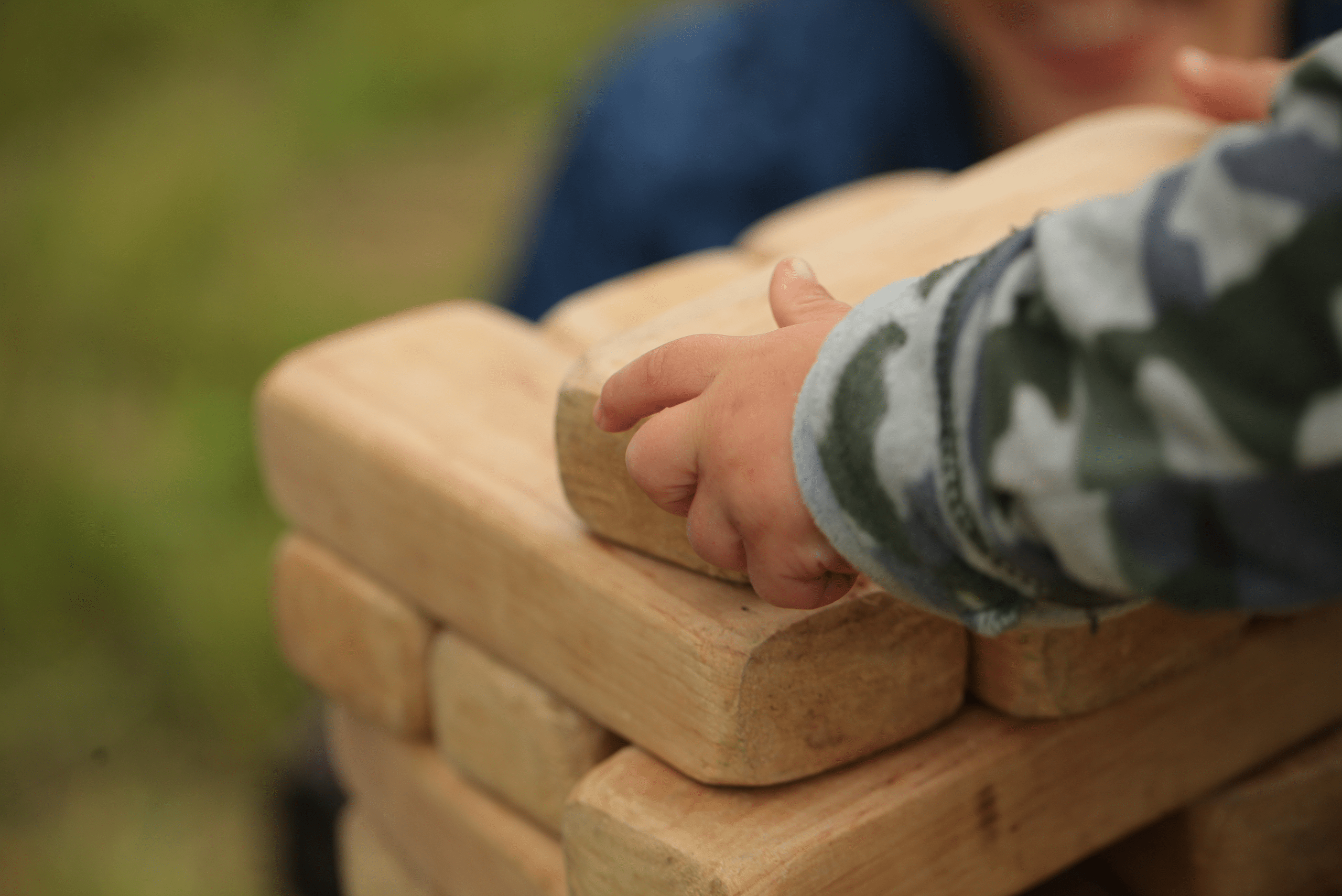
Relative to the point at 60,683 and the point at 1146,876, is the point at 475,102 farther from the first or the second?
the point at 1146,876

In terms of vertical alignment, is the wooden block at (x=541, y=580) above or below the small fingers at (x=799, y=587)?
below

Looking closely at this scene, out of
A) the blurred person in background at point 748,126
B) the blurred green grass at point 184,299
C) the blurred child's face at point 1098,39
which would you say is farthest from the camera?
the blurred green grass at point 184,299

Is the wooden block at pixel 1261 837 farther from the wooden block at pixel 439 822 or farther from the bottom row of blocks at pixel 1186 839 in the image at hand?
the wooden block at pixel 439 822

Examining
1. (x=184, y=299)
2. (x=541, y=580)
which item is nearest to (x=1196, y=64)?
(x=541, y=580)

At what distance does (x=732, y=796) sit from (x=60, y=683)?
1.43m

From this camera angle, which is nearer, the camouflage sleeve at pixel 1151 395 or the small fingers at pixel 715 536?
the camouflage sleeve at pixel 1151 395

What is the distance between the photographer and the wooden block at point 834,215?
72 centimetres

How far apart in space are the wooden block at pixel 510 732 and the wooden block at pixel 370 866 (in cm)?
12

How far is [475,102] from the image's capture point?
275cm

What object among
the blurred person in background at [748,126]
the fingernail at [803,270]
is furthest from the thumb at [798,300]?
the blurred person in background at [748,126]

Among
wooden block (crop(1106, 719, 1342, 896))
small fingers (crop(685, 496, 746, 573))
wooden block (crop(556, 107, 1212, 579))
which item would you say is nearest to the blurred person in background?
wooden block (crop(556, 107, 1212, 579))

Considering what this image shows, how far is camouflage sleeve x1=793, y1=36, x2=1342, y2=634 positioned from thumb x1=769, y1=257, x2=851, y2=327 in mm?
82

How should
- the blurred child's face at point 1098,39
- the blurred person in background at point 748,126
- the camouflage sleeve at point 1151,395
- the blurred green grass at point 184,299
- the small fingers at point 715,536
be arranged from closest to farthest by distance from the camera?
the camouflage sleeve at point 1151,395 < the small fingers at point 715,536 < the blurred child's face at point 1098,39 < the blurred person in background at point 748,126 < the blurred green grass at point 184,299

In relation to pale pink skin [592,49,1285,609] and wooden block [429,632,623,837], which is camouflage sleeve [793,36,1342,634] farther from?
wooden block [429,632,623,837]
